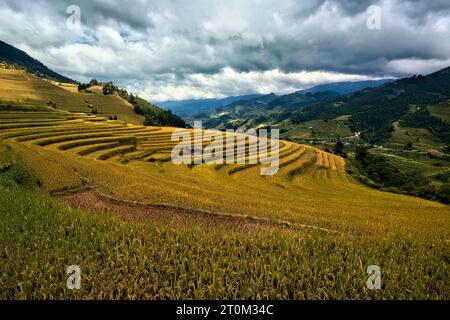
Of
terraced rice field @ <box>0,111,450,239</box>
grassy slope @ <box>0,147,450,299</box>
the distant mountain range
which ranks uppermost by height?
the distant mountain range

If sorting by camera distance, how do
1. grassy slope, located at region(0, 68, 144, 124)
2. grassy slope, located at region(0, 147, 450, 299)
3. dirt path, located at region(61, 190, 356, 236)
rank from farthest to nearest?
1. grassy slope, located at region(0, 68, 144, 124)
2. dirt path, located at region(61, 190, 356, 236)
3. grassy slope, located at region(0, 147, 450, 299)

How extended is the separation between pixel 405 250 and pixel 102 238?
9.87 metres

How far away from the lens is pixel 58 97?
122 m

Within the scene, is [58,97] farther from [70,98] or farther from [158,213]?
[158,213]

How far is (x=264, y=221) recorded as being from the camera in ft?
50.3

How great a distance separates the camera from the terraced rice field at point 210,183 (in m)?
17.4

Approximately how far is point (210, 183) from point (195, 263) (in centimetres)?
2467

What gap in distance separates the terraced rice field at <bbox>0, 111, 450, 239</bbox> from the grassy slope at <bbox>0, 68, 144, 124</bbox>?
175 ft

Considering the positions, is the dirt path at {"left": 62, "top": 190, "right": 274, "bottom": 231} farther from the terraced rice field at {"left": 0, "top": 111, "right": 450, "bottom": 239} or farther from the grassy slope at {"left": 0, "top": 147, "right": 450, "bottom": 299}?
the grassy slope at {"left": 0, "top": 147, "right": 450, "bottom": 299}

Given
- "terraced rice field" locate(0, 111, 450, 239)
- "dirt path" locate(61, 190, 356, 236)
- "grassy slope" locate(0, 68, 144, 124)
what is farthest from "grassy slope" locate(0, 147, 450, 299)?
"grassy slope" locate(0, 68, 144, 124)

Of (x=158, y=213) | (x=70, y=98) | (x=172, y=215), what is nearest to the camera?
(x=172, y=215)

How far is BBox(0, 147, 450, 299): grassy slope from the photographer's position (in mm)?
6438

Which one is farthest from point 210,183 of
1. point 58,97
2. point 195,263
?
point 58,97
